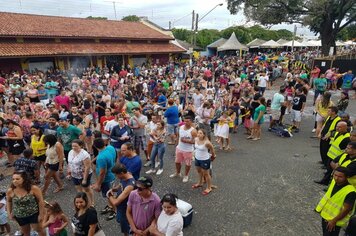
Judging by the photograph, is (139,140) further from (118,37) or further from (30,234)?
(118,37)

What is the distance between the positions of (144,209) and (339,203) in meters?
2.51

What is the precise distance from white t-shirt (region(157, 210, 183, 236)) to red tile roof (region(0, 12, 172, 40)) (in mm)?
20740

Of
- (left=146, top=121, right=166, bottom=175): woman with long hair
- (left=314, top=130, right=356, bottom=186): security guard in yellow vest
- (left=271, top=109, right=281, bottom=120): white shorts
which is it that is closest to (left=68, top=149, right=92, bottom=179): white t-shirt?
(left=146, top=121, right=166, bottom=175): woman with long hair

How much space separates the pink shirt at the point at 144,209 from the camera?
3557 millimetres

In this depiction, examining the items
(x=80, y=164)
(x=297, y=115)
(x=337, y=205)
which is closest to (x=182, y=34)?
(x=297, y=115)

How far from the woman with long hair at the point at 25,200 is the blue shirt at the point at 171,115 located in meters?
4.40

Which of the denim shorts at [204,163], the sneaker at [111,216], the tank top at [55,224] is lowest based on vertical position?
the sneaker at [111,216]

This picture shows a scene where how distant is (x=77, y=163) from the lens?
501 centimetres

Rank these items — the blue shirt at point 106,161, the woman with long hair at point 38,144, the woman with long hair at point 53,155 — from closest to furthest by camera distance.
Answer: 1. the blue shirt at point 106,161
2. the woman with long hair at point 53,155
3. the woman with long hair at point 38,144

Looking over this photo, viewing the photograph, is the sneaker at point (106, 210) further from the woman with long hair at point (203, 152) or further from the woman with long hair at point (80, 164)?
the woman with long hair at point (203, 152)

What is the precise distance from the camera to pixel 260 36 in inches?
2169

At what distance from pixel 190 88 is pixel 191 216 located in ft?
30.2

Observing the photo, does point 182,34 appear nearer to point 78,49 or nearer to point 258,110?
point 78,49

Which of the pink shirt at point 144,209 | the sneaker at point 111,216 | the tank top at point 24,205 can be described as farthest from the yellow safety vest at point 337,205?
the tank top at point 24,205
